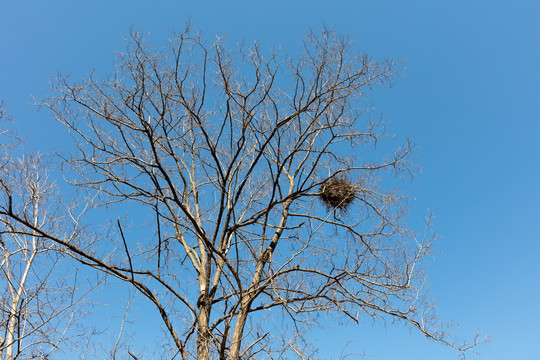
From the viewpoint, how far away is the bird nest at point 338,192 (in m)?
6.08

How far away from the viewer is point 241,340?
189 inches

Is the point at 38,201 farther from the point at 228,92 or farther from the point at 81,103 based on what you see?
the point at 228,92

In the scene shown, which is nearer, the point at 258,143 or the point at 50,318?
the point at 258,143

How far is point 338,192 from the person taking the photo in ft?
20.0

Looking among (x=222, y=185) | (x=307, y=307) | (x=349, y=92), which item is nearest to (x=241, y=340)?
(x=307, y=307)

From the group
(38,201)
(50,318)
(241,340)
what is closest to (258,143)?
(241,340)

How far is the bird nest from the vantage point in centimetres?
608

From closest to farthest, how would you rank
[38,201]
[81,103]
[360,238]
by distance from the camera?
[81,103], [360,238], [38,201]

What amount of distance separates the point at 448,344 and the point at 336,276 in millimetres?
1419

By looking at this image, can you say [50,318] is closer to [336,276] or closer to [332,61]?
[336,276]

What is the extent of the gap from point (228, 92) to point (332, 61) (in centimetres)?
144

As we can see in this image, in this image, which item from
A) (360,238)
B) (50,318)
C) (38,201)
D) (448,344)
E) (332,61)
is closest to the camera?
(448,344)

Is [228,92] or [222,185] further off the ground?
[228,92]

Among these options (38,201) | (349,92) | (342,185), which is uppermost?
(38,201)
